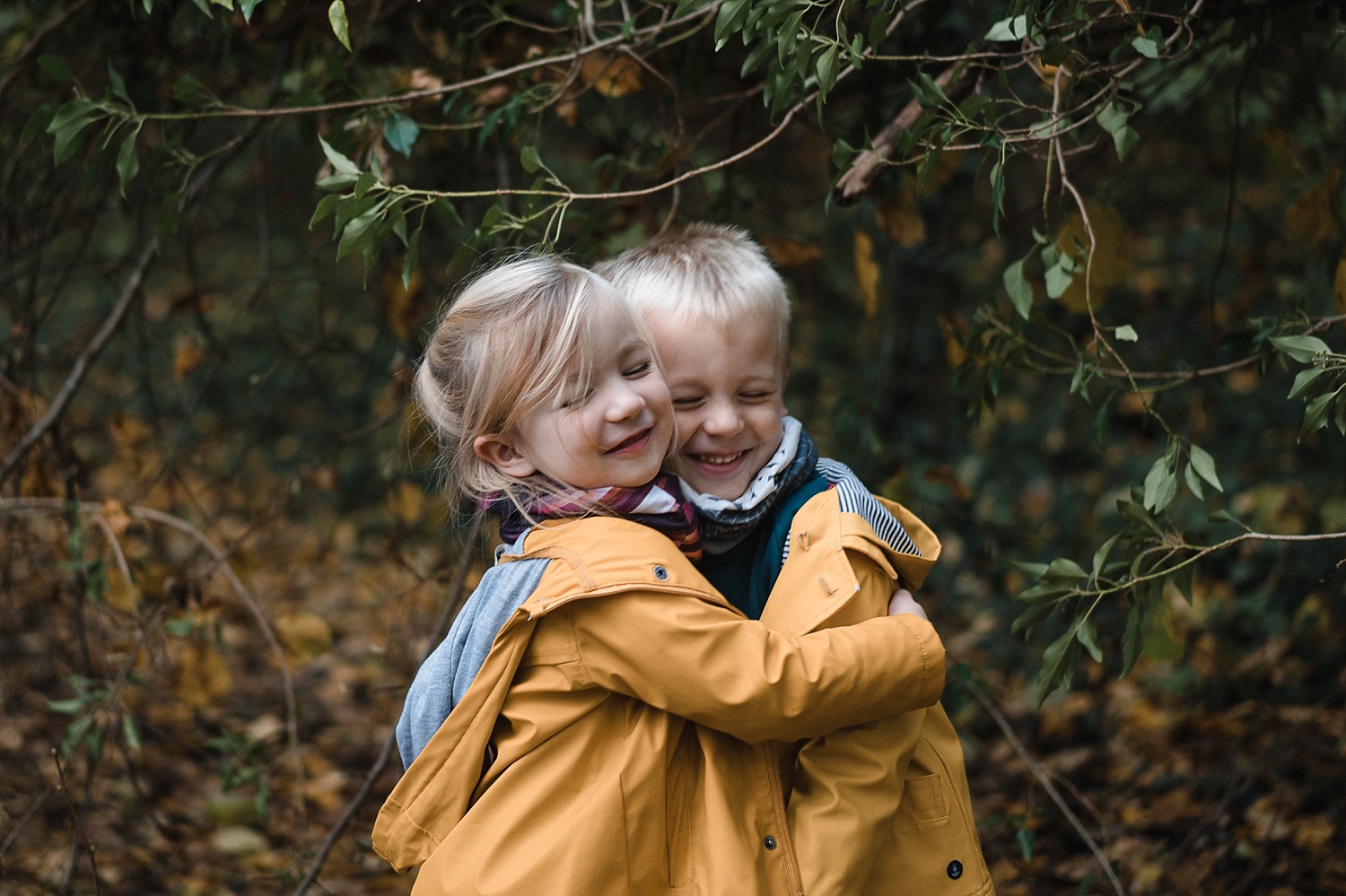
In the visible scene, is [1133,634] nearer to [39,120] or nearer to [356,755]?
[39,120]

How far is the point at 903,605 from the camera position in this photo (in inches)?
69.7

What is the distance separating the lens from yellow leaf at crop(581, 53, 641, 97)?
2.32m

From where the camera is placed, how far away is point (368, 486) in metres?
4.35

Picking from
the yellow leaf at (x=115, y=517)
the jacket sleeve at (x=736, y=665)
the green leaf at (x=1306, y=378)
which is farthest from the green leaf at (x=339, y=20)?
the green leaf at (x=1306, y=378)

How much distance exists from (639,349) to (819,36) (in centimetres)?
52

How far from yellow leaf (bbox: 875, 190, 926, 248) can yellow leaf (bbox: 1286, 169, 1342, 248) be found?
72 centimetres

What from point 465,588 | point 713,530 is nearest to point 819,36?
point 713,530

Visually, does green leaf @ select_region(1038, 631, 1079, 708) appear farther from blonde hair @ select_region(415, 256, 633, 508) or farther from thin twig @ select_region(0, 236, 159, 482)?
thin twig @ select_region(0, 236, 159, 482)

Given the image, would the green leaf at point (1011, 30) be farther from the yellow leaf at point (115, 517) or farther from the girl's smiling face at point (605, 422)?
the yellow leaf at point (115, 517)

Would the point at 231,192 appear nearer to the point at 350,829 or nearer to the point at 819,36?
the point at 350,829

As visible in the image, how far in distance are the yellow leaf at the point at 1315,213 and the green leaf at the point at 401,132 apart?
170cm

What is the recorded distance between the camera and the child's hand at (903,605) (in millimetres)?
1761

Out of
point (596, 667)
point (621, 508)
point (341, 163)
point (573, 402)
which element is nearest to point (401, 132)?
point (341, 163)

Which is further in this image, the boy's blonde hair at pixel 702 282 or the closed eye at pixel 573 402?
the boy's blonde hair at pixel 702 282
